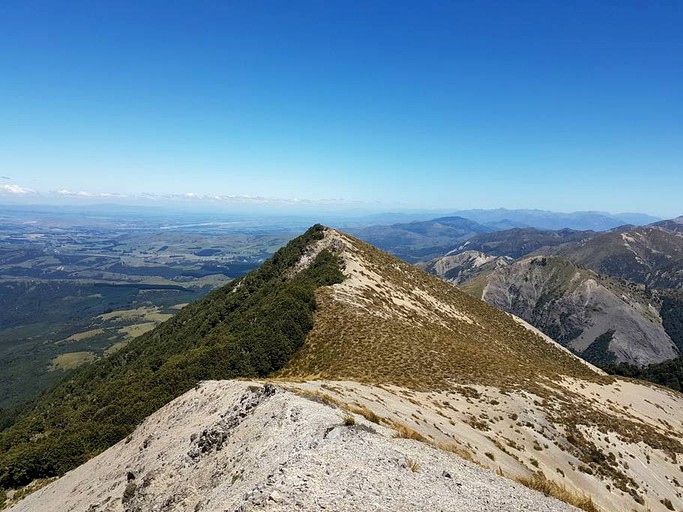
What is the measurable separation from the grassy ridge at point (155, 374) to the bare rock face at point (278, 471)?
526 cm

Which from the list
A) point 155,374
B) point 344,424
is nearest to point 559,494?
point 344,424

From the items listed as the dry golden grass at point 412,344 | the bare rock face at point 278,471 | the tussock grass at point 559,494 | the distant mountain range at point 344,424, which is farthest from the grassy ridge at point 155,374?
the tussock grass at point 559,494

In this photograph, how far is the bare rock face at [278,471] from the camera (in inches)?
490

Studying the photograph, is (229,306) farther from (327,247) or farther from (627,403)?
(627,403)

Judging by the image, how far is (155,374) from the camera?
3872cm

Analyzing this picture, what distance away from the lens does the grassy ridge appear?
29.7m

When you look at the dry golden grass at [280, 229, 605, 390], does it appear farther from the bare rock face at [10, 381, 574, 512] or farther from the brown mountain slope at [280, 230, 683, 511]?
the bare rock face at [10, 381, 574, 512]

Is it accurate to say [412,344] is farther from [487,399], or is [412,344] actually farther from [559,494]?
[559,494]

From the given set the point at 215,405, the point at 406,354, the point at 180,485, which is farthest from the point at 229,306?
the point at 180,485

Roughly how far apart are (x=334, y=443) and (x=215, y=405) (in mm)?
12809

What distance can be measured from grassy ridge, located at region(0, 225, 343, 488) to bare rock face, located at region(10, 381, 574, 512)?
17.2ft

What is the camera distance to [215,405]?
25203 millimetres

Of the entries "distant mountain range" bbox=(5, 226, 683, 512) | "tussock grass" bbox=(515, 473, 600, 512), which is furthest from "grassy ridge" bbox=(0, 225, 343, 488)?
"tussock grass" bbox=(515, 473, 600, 512)

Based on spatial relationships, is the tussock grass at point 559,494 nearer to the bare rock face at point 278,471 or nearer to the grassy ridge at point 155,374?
the bare rock face at point 278,471
